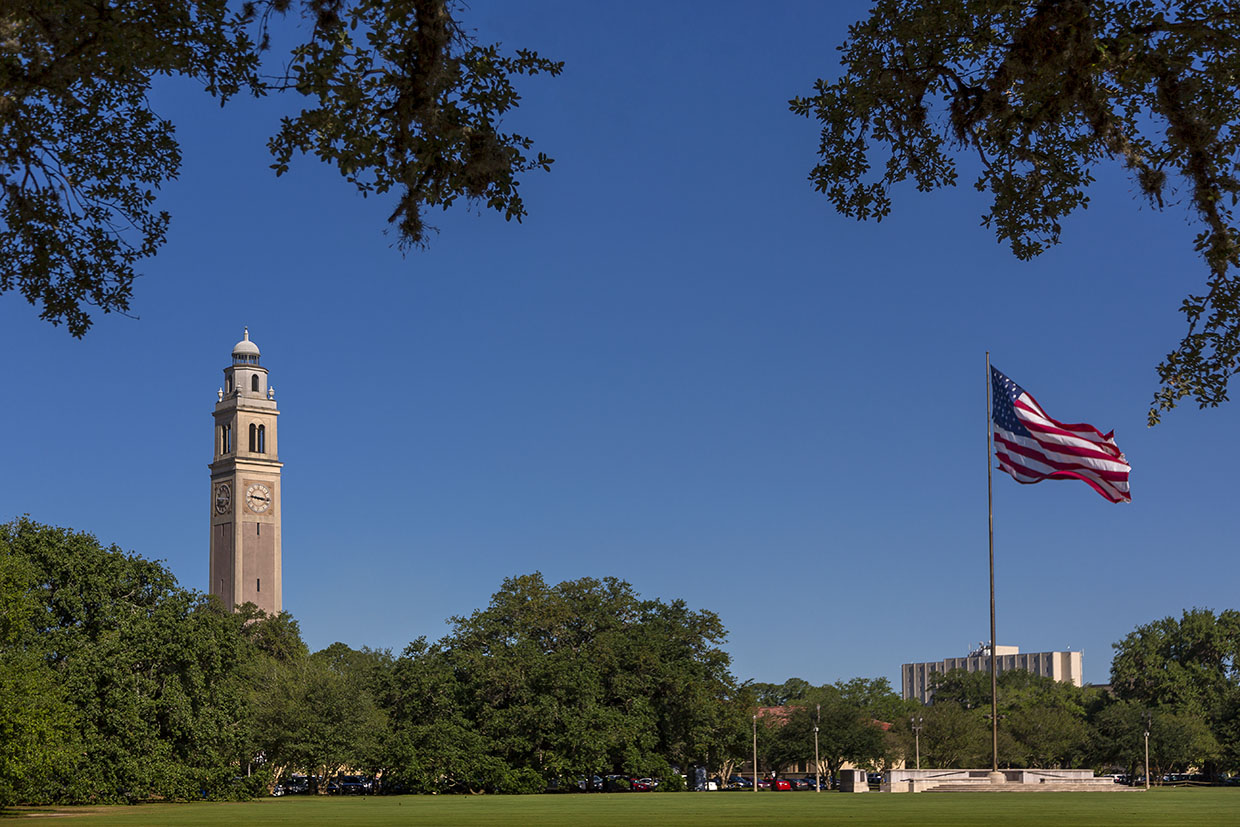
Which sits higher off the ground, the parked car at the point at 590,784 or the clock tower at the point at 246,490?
the clock tower at the point at 246,490

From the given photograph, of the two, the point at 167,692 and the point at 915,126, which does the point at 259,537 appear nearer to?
the point at 167,692

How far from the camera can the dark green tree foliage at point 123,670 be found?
167 feet

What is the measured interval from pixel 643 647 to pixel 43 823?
1593 inches

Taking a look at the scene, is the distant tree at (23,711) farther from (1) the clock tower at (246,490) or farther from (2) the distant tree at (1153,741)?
(2) the distant tree at (1153,741)

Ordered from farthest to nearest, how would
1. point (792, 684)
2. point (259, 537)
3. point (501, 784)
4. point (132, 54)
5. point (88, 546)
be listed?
point (792, 684) < point (259, 537) < point (501, 784) < point (88, 546) < point (132, 54)

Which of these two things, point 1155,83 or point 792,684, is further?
point 792,684

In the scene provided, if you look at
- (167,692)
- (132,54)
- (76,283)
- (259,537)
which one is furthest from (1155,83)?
(259,537)

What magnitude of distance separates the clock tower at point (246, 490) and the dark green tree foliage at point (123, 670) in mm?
65792

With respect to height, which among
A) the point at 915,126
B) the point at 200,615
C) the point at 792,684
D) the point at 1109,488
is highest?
the point at 915,126

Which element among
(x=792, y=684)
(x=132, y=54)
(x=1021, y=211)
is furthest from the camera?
(x=792, y=684)

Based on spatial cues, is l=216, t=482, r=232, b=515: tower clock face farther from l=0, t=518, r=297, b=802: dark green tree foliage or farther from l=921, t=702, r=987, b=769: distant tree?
l=0, t=518, r=297, b=802: dark green tree foliage

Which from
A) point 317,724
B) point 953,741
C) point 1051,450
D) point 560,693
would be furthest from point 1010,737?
point 1051,450

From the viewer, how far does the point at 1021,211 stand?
1384cm

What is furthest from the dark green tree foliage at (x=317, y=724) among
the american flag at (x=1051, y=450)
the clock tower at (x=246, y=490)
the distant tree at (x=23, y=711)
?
the clock tower at (x=246, y=490)
